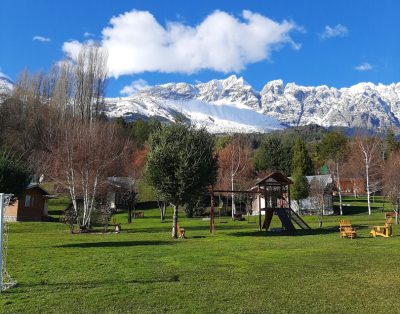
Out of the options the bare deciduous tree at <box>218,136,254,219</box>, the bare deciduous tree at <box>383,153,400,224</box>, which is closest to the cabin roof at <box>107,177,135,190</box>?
the bare deciduous tree at <box>218,136,254,219</box>

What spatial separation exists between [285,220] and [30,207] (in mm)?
29604

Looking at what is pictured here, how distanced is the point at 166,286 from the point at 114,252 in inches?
330

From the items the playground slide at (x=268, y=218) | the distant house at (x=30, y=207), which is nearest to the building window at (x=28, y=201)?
the distant house at (x=30, y=207)

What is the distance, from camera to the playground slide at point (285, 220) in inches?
1294

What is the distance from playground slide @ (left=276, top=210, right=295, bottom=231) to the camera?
32.9 meters

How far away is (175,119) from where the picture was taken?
29562mm

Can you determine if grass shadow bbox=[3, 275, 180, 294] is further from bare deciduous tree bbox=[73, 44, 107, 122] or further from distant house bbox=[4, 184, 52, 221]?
bare deciduous tree bbox=[73, 44, 107, 122]

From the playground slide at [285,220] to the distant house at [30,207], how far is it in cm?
2797

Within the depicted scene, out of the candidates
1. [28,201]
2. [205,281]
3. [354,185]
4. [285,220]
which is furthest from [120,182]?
[205,281]

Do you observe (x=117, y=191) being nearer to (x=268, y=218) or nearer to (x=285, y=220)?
(x=268, y=218)

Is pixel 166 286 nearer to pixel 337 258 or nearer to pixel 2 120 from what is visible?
A: pixel 337 258

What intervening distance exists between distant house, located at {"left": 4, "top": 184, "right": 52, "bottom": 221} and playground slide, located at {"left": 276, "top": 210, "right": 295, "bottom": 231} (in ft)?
91.8

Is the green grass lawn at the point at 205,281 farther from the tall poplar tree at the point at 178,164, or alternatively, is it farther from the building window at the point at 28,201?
the building window at the point at 28,201

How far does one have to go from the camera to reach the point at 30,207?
157ft
